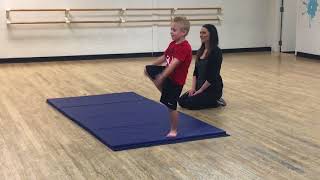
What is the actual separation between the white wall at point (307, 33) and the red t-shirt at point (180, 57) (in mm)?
6337

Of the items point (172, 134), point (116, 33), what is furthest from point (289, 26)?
point (172, 134)

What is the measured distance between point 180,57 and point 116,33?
631 cm

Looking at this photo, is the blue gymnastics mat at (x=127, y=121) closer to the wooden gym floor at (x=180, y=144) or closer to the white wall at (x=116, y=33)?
the wooden gym floor at (x=180, y=144)

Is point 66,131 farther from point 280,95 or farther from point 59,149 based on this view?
point 280,95

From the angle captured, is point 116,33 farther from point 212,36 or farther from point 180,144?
point 180,144

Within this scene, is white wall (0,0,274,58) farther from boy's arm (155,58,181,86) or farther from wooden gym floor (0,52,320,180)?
boy's arm (155,58,181,86)

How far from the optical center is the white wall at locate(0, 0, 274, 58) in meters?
9.39

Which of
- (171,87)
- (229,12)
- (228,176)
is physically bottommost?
(228,176)

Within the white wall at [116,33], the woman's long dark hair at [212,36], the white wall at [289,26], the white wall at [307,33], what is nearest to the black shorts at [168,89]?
the woman's long dark hair at [212,36]

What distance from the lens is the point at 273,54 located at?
10.9 metres

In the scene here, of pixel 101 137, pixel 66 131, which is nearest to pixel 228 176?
pixel 101 137

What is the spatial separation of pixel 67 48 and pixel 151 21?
1919 millimetres

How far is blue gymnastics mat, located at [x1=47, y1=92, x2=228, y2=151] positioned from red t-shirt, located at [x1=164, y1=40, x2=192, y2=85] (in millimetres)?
538

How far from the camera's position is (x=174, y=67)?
3.95 metres
